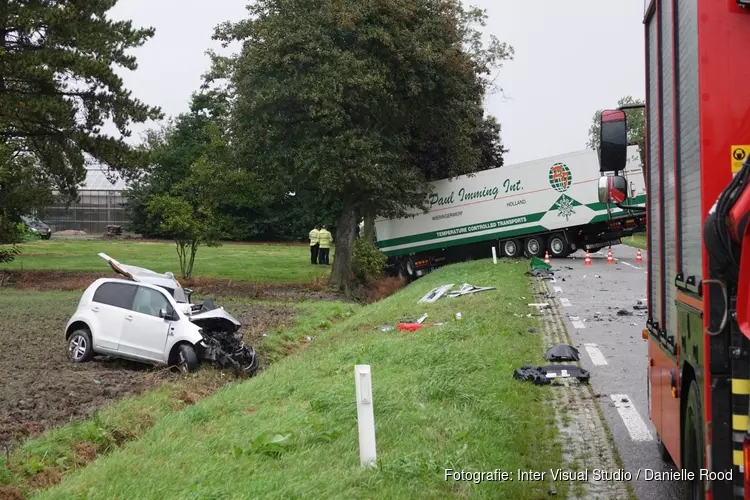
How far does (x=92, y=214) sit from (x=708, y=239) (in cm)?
7846

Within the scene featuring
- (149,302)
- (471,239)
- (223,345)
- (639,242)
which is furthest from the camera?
(639,242)

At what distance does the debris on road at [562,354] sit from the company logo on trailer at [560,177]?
73.8 feet

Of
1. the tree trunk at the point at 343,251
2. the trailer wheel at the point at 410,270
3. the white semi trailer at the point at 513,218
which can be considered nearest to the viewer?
the white semi trailer at the point at 513,218

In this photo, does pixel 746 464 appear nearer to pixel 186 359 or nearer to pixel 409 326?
pixel 186 359

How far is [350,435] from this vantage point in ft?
26.1

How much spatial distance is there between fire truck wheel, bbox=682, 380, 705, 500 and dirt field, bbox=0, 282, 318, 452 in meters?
7.54

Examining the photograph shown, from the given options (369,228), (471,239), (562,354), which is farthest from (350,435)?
(369,228)

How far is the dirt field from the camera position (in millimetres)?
11555

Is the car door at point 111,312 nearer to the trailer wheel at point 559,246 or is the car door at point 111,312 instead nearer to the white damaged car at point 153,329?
the white damaged car at point 153,329

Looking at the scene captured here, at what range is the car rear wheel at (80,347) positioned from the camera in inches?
643

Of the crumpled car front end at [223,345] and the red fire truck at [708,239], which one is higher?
the red fire truck at [708,239]

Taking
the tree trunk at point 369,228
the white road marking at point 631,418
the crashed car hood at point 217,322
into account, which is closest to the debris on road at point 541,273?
the tree trunk at point 369,228

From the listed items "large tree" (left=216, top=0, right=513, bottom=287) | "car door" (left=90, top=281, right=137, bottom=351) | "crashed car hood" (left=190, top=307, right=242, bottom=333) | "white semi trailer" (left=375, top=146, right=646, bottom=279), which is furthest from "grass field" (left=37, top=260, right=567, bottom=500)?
"white semi trailer" (left=375, top=146, right=646, bottom=279)

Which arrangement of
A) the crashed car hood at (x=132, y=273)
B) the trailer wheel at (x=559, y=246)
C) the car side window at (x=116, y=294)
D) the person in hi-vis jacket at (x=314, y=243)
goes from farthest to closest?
the person in hi-vis jacket at (x=314, y=243) → the trailer wheel at (x=559, y=246) → the crashed car hood at (x=132, y=273) → the car side window at (x=116, y=294)
